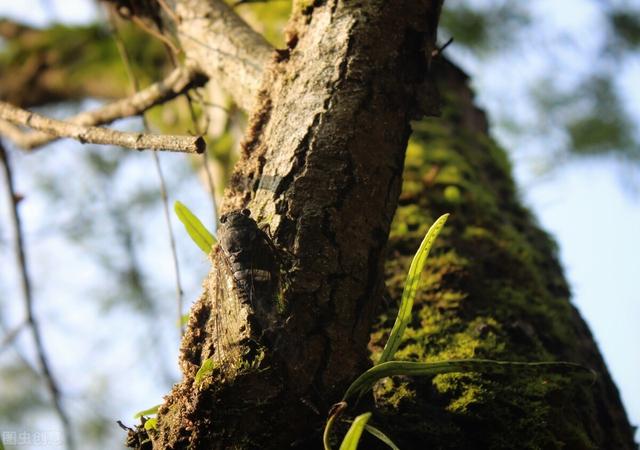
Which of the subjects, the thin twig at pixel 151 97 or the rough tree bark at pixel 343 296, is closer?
the rough tree bark at pixel 343 296

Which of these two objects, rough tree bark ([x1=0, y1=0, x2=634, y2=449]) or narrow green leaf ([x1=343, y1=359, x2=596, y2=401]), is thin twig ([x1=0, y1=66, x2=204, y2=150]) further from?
narrow green leaf ([x1=343, y1=359, x2=596, y2=401])

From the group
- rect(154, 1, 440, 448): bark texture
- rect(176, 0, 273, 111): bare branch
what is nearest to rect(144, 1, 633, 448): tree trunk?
rect(154, 1, 440, 448): bark texture

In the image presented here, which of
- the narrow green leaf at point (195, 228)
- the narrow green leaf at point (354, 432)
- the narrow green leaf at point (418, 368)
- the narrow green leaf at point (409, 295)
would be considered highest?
the narrow green leaf at point (195, 228)

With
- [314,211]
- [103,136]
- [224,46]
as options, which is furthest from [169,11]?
[314,211]

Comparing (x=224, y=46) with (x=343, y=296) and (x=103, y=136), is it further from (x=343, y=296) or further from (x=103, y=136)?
(x=343, y=296)

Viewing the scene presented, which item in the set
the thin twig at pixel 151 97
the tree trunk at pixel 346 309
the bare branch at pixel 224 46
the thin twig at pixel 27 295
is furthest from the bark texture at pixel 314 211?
the thin twig at pixel 27 295

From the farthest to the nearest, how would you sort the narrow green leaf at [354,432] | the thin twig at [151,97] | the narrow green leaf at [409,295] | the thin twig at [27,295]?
1. the thin twig at [27,295]
2. the thin twig at [151,97]
3. the narrow green leaf at [409,295]
4. the narrow green leaf at [354,432]

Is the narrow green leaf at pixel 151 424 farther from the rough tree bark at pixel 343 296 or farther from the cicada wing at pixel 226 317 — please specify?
the cicada wing at pixel 226 317

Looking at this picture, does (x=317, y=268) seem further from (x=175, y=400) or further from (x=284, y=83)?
(x=284, y=83)
